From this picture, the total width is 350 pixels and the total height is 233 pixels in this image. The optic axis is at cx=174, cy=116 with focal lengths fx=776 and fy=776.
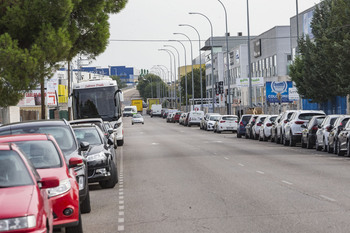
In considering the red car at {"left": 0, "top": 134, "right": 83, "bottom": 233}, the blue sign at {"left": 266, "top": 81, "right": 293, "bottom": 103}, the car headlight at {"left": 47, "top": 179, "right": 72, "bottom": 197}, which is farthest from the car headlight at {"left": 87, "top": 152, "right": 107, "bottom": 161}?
the blue sign at {"left": 266, "top": 81, "right": 293, "bottom": 103}

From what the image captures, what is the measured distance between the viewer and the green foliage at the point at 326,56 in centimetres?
3481

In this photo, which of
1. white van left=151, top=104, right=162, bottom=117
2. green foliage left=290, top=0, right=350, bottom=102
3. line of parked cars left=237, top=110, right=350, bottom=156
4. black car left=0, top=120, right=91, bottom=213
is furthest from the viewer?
A: white van left=151, top=104, right=162, bottom=117

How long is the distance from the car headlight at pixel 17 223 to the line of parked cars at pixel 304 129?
2083 cm

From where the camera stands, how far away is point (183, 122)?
8944 centimetres

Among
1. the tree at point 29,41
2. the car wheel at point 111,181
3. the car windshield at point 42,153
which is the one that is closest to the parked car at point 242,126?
the tree at point 29,41

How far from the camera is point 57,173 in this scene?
1051 centimetres

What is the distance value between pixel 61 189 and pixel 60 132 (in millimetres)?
4543

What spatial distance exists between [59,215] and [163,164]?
49.5 ft

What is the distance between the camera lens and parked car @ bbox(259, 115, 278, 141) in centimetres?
4284

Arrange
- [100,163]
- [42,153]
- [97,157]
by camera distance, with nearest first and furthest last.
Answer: [42,153], [100,163], [97,157]

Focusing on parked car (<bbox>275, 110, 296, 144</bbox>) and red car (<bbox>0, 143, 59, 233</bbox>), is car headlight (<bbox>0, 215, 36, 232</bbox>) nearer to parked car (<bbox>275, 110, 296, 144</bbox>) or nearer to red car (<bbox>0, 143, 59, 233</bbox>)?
red car (<bbox>0, 143, 59, 233</bbox>)

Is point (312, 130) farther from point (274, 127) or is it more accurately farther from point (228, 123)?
point (228, 123)

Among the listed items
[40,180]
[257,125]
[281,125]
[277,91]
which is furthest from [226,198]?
[277,91]

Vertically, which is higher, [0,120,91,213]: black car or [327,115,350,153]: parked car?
[0,120,91,213]: black car
